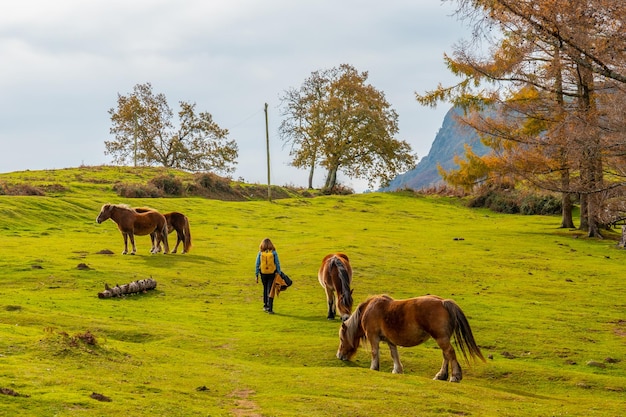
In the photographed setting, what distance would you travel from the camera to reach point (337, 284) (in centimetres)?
1914

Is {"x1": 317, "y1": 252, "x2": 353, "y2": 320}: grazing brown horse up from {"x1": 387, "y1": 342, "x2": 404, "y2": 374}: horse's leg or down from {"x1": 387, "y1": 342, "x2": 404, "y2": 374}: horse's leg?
up

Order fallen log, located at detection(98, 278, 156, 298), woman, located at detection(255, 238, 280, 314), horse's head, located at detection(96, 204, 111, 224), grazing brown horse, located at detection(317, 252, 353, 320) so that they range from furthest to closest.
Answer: horse's head, located at detection(96, 204, 111, 224) < fallen log, located at detection(98, 278, 156, 298) < woman, located at detection(255, 238, 280, 314) < grazing brown horse, located at detection(317, 252, 353, 320)

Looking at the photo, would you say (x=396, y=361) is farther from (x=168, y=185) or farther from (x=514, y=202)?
(x=514, y=202)

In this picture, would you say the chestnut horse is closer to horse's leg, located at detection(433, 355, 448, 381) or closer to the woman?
horse's leg, located at detection(433, 355, 448, 381)

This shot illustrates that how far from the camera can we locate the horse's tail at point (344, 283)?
18.8 meters

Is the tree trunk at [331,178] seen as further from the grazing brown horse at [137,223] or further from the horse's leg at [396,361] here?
the horse's leg at [396,361]

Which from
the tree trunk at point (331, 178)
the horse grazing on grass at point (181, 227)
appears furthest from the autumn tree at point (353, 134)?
the horse grazing on grass at point (181, 227)

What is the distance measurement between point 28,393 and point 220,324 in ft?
31.9

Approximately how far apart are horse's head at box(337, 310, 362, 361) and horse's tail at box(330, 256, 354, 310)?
368cm

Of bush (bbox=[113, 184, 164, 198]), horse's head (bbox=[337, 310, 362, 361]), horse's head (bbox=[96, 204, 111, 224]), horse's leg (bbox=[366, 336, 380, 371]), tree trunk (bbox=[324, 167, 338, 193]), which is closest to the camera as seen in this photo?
horse's leg (bbox=[366, 336, 380, 371])

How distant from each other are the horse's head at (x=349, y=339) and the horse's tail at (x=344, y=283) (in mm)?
3682

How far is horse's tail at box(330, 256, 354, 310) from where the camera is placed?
61.6ft

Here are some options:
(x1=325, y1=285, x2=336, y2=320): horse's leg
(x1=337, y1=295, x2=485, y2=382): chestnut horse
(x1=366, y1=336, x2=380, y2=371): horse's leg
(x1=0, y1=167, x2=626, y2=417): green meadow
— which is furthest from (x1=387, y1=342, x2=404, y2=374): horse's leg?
(x1=325, y1=285, x2=336, y2=320): horse's leg

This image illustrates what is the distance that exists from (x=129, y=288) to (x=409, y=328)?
1094 cm
